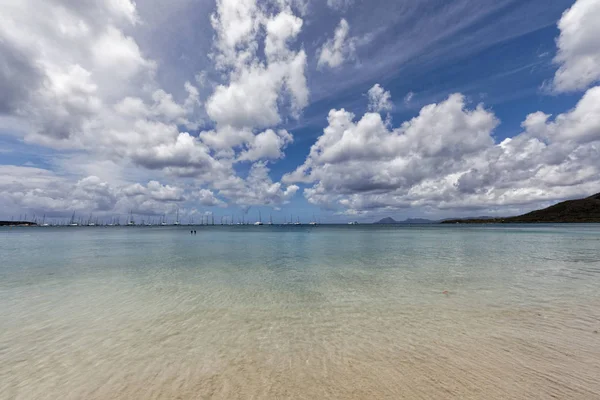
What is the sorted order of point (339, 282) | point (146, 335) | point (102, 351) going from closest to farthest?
point (102, 351), point (146, 335), point (339, 282)

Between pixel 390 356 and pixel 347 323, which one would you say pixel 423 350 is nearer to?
pixel 390 356

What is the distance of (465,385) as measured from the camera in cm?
634

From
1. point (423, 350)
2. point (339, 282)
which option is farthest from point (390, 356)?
point (339, 282)

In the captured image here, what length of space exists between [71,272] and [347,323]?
25.2m

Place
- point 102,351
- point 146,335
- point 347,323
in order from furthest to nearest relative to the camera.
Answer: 1. point 347,323
2. point 146,335
3. point 102,351

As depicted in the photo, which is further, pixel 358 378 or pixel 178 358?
pixel 178 358

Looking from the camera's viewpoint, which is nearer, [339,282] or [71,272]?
[339,282]

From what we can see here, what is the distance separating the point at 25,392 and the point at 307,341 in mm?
7422

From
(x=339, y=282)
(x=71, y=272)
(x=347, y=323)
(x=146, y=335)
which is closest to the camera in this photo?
(x=146, y=335)

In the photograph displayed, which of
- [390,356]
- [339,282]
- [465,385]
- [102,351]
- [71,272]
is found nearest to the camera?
[465,385]

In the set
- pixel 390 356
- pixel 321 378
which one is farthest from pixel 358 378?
pixel 390 356

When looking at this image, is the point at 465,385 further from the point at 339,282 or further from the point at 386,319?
the point at 339,282

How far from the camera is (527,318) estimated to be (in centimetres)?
1084

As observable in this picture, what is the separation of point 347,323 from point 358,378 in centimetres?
401
